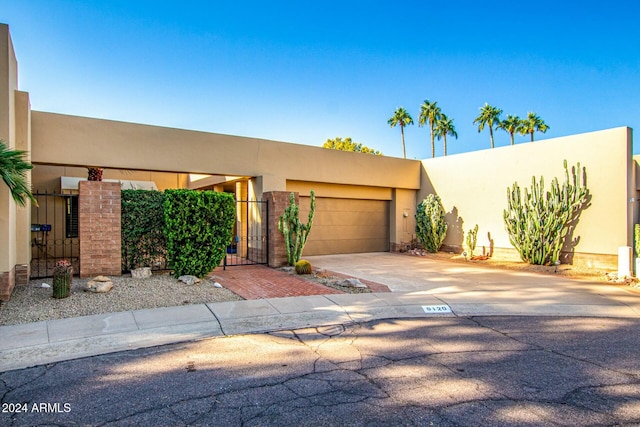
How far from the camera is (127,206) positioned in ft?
31.3

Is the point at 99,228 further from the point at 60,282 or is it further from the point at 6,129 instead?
the point at 6,129

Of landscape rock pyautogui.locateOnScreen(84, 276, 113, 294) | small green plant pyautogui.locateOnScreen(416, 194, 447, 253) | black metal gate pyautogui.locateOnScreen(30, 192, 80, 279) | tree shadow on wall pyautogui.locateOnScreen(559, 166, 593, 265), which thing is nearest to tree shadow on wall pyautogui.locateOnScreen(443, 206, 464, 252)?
small green plant pyautogui.locateOnScreen(416, 194, 447, 253)

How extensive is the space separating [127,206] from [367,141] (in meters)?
35.4

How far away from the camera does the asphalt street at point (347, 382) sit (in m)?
3.35

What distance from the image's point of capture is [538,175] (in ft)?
45.8

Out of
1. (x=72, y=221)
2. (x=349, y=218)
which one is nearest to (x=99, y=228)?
(x=72, y=221)

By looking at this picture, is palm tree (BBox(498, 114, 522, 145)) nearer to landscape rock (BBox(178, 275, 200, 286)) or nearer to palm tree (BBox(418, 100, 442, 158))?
palm tree (BBox(418, 100, 442, 158))

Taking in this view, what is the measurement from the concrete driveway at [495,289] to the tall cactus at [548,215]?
155 cm

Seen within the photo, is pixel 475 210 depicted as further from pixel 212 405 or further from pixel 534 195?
pixel 212 405

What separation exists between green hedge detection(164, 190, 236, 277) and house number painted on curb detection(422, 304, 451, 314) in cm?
518

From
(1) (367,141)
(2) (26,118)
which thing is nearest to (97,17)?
(2) (26,118)

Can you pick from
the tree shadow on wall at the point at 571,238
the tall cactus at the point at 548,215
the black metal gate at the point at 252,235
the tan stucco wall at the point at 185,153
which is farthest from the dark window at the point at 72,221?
the tree shadow on wall at the point at 571,238

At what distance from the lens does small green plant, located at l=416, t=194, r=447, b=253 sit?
17109 millimetres

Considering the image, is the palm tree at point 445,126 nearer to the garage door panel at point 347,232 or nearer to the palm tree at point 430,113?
the palm tree at point 430,113
